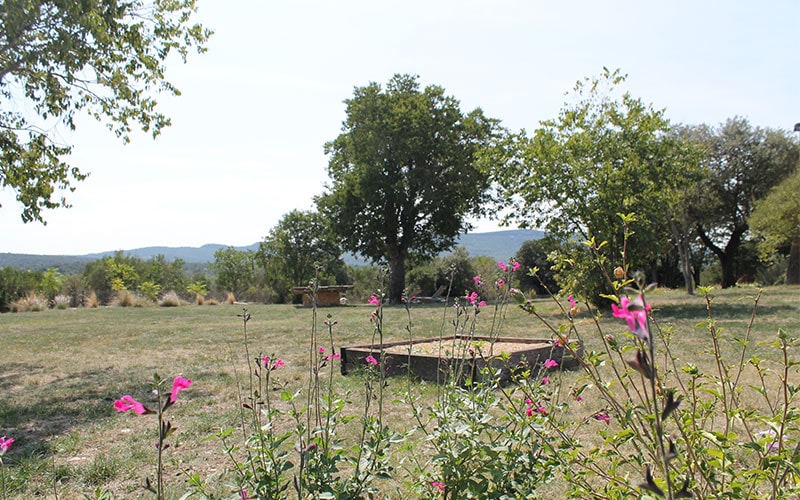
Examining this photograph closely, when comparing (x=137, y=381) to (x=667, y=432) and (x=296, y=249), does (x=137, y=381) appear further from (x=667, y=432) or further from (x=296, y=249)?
(x=296, y=249)

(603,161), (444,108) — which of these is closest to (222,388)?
(603,161)

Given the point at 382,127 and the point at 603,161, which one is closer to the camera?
the point at 603,161

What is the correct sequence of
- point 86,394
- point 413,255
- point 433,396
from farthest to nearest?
point 413,255, point 86,394, point 433,396

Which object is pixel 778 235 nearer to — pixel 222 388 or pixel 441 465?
pixel 222 388

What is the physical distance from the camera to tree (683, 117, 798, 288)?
23.4 metres

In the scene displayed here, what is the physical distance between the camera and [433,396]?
4.45m

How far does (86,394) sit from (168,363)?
1.79m

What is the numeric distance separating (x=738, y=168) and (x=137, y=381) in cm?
2494

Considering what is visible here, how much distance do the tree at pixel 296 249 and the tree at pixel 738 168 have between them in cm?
1901

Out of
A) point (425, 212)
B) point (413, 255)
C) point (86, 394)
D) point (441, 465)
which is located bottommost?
point (86, 394)

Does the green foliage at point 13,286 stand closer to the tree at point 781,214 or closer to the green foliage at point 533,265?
the green foliage at point 533,265

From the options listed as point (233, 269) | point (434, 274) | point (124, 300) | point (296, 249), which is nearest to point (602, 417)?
point (124, 300)

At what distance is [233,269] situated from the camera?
37.4m

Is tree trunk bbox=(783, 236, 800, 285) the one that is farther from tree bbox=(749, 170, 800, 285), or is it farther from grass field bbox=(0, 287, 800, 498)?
grass field bbox=(0, 287, 800, 498)
